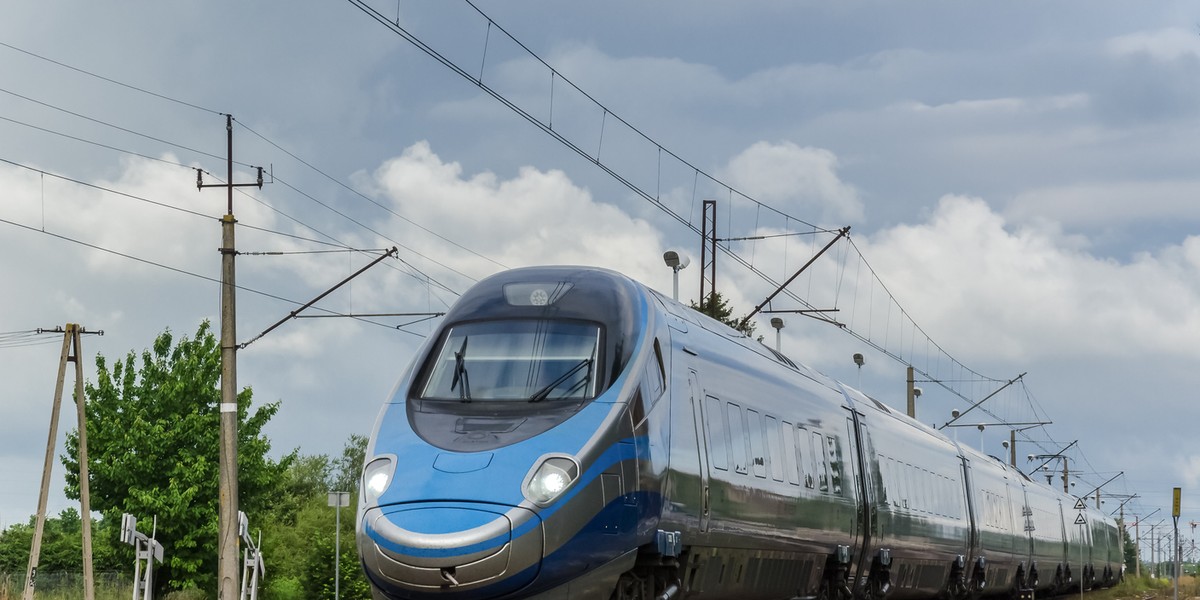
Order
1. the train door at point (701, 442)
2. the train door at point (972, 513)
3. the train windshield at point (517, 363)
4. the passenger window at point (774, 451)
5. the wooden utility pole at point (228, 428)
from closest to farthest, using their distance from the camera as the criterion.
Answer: the train windshield at point (517, 363), the train door at point (701, 442), the passenger window at point (774, 451), the wooden utility pole at point (228, 428), the train door at point (972, 513)

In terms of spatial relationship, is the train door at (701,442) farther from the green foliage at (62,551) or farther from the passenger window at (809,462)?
the green foliage at (62,551)

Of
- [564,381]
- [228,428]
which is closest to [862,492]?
[564,381]

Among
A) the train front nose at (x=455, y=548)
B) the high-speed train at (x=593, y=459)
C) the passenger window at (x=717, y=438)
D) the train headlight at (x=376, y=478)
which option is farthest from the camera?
the passenger window at (x=717, y=438)

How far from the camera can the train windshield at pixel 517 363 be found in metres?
14.0

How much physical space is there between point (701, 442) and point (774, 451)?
284 centimetres

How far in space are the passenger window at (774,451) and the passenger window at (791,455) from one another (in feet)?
0.47

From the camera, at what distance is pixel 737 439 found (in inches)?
662

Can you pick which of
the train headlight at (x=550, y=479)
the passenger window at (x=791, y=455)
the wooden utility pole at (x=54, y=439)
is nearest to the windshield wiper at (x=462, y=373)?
the train headlight at (x=550, y=479)

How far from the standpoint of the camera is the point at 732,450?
16.6 m

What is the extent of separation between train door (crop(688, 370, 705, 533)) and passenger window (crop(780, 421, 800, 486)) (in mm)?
3055

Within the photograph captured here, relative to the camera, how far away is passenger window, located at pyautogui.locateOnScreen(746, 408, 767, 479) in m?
17.3

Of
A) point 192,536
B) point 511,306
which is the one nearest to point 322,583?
point 192,536

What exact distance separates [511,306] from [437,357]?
85cm

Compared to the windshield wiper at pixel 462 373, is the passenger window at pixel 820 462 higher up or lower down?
lower down
